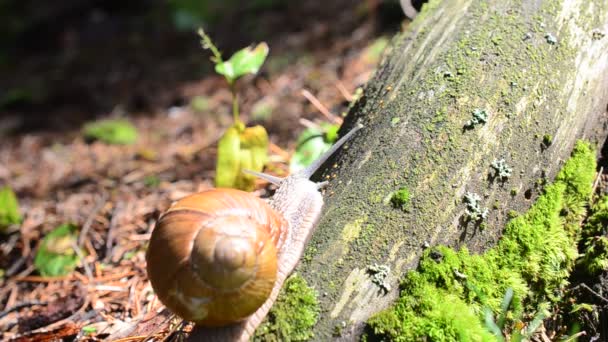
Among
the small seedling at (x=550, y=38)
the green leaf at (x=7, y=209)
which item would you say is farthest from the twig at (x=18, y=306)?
the small seedling at (x=550, y=38)

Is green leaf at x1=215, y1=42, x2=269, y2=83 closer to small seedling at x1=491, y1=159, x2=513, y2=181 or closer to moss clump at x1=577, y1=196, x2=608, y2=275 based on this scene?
small seedling at x1=491, y1=159, x2=513, y2=181

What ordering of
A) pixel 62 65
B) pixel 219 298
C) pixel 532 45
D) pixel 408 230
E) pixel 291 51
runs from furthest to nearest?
pixel 62 65 < pixel 291 51 < pixel 532 45 < pixel 408 230 < pixel 219 298

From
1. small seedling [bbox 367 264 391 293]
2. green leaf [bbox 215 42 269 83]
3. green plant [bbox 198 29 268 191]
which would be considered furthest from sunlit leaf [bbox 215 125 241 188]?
small seedling [bbox 367 264 391 293]

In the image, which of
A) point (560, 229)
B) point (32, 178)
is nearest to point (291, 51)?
point (32, 178)

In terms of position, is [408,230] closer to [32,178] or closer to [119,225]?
[119,225]

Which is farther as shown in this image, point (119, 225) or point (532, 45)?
point (119, 225)

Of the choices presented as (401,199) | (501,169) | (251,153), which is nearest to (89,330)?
(251,153)

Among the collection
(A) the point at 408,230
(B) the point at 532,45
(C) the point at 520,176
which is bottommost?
(C) the point at 520,176

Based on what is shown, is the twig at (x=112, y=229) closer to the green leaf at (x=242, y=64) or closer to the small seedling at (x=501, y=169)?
the green leaf at (x=242, y=64)
